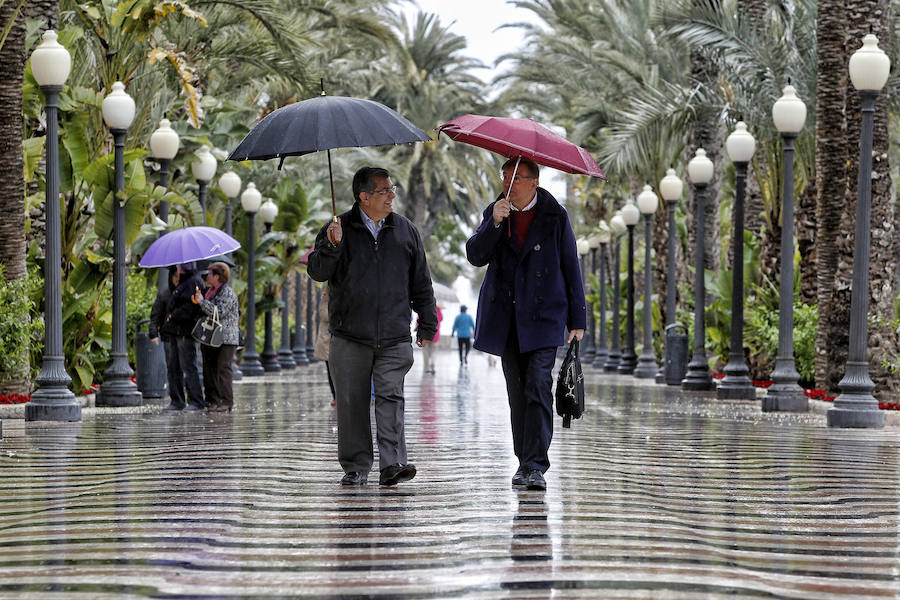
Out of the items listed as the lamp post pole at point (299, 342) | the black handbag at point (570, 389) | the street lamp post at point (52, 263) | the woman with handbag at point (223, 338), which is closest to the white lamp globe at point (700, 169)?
the woman with handbag at point (223, 338)

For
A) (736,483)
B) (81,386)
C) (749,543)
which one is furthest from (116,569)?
(81,386)

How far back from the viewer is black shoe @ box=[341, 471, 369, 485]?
868cm

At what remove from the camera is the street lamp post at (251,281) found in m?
26.9

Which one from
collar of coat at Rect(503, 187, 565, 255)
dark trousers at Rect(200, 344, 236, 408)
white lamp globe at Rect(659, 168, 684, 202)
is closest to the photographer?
collar of coat at Rect(503, 187, 565, 255)

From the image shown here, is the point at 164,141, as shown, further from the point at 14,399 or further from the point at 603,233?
the point at 603,233

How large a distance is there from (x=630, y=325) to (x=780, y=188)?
894 centimetres

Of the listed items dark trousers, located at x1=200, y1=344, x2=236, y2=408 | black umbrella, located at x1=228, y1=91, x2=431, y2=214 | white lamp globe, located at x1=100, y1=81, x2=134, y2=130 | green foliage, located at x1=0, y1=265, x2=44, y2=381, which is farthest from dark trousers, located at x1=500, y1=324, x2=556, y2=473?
white lamp globe, located at x1=100, y1=81, x2=134, y2=130

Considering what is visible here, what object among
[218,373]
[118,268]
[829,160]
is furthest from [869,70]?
[118,268]

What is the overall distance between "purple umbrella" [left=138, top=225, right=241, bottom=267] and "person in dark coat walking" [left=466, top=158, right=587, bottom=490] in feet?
24.9

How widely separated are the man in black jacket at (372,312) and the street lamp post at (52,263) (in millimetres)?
6818

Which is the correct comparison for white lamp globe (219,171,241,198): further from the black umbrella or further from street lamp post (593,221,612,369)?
the black umbrella

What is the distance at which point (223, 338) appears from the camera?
51.1 feet

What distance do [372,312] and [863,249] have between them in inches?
315

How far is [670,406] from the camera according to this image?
60.9 feet
